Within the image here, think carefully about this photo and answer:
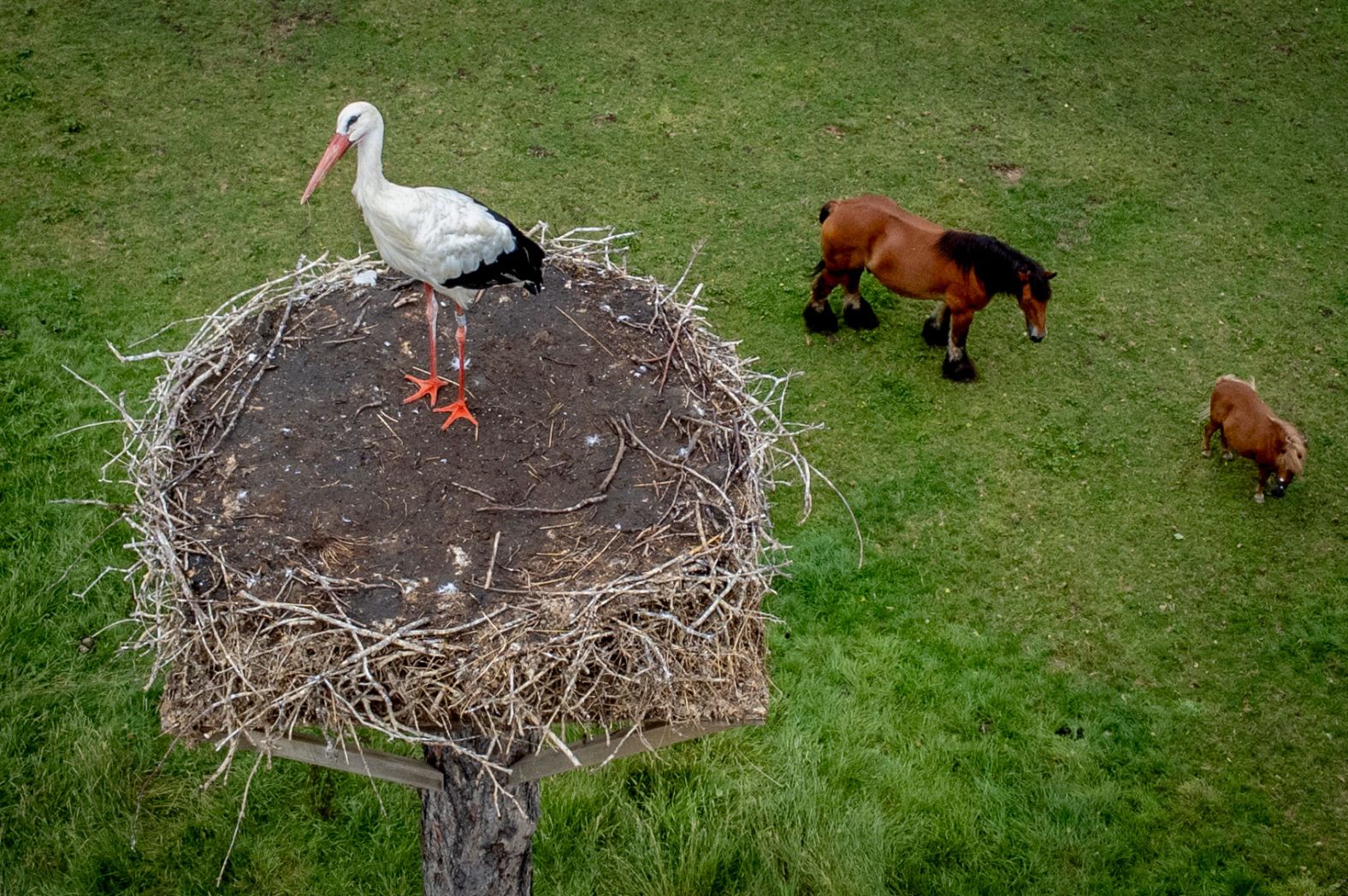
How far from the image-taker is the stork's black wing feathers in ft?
14.0

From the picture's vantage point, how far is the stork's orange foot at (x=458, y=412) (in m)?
4.18

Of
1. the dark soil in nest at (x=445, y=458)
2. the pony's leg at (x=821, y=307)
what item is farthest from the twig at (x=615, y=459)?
the pony's leg at (x=821, y=307)

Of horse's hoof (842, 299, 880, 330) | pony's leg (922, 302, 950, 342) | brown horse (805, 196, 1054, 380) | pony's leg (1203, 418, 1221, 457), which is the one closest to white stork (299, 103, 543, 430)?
brown horse (805, 196, 1054, 380)

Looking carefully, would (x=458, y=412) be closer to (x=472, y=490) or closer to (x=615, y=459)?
(x=472, y=490)

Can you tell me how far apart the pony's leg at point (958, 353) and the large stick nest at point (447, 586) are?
3871mm

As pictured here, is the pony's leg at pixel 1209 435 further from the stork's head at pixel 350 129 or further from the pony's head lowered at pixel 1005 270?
the stork's head at pixel 350 129

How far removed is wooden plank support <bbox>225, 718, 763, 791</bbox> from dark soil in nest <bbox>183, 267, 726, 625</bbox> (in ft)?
1.91

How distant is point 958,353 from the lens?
26.2ft

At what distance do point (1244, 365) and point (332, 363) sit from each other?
6.96 m

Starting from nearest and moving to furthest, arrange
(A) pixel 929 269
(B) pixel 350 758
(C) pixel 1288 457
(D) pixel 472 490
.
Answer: (B) pixel 350 758, (D) pixel 472 490, (C) pixel 1288 457, (A) pixel 929 269

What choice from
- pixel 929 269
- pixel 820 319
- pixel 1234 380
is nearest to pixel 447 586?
pixel 929 269

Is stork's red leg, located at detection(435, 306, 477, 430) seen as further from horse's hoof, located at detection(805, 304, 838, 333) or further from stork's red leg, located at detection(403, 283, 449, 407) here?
horse's hoof, located at detection(805, 304, 838, 333)

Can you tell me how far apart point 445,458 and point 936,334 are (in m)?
5.23

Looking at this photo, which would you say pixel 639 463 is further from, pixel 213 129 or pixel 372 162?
pixel 213 129
